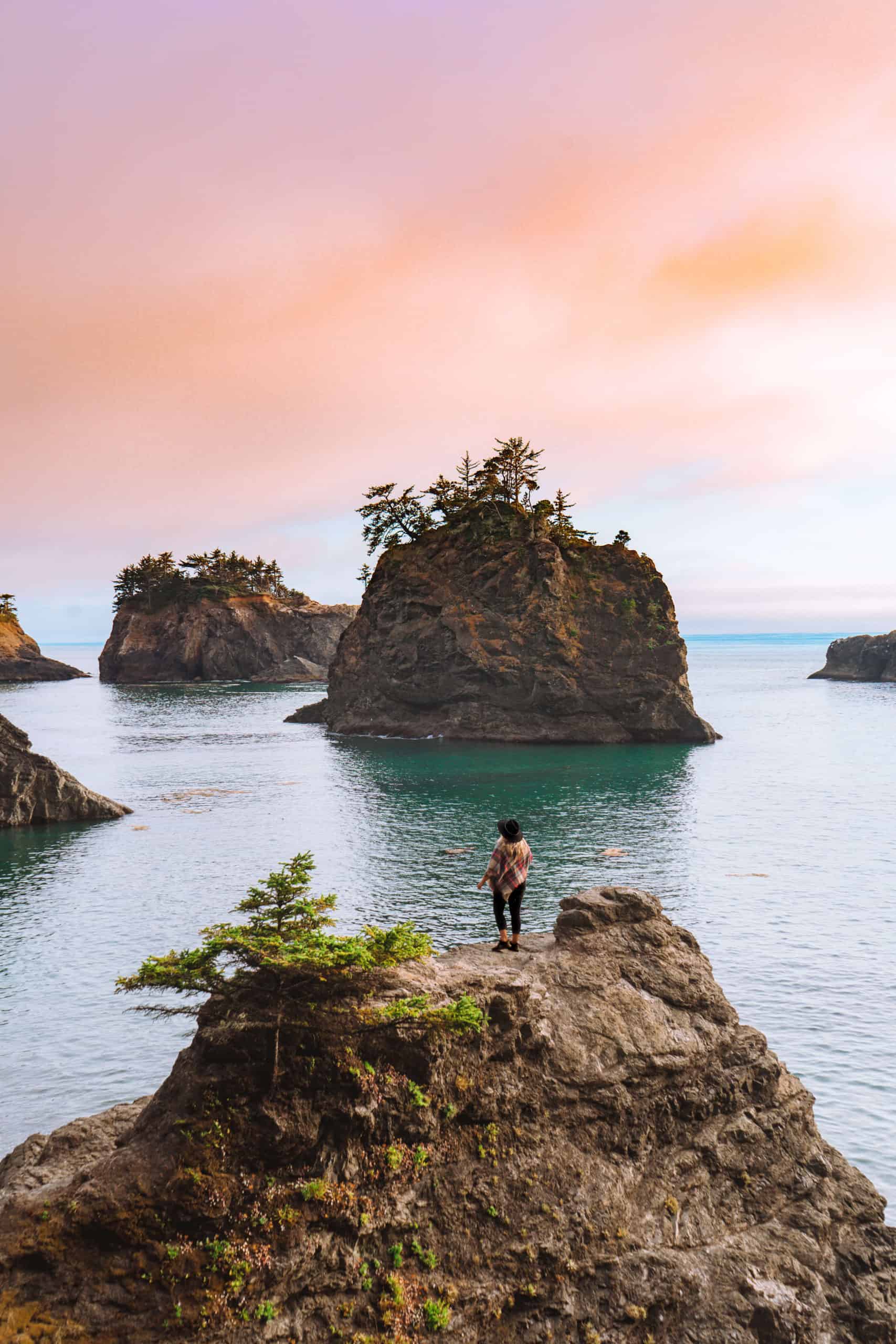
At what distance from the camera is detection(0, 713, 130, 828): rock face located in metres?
52.6

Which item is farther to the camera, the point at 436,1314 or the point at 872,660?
the point at 872,660

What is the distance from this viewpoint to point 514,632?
92.7 metres

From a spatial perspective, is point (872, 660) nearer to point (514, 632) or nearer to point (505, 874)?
point (514, 632)

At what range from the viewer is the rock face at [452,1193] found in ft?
36.1

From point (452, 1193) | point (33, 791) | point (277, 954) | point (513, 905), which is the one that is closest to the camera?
point (277, 954)

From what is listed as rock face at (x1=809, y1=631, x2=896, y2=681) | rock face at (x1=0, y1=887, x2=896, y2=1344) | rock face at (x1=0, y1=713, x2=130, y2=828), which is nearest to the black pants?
rock face at (x1=0, y1=887, x2=896, y2=1344)

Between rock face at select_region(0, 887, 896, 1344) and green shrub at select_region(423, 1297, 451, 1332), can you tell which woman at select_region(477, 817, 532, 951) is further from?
green shrub at select_region(423, 1297, 451, 1332)

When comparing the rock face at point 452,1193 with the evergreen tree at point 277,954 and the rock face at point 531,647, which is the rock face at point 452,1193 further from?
the rock face at point 531,647

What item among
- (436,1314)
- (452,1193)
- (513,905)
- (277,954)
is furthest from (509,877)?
(436,1314)

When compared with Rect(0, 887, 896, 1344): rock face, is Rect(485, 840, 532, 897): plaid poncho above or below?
above

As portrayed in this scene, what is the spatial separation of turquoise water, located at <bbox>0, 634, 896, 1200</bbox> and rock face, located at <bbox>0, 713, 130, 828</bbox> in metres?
2.13

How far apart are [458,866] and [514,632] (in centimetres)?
4972

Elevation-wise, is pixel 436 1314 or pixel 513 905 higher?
pixel 513 905

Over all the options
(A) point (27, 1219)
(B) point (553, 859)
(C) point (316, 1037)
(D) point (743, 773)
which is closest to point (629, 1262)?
(C) point (316, 1037)
